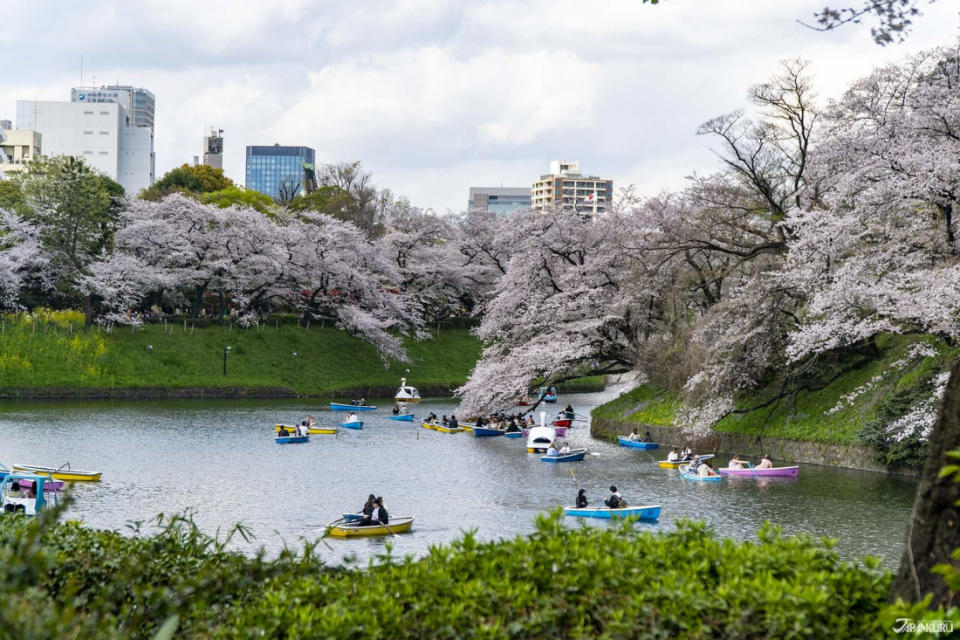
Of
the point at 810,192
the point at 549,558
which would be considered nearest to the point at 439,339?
the point at 810,192

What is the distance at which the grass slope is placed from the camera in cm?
5125

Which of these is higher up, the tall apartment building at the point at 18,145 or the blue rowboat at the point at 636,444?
the tall apartment building at the point at 18,145

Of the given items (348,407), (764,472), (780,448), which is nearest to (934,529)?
(764,472)

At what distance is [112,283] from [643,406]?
33.7 meters

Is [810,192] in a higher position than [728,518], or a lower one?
higher

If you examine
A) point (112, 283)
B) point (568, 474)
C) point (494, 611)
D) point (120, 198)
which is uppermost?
point (120, 198)

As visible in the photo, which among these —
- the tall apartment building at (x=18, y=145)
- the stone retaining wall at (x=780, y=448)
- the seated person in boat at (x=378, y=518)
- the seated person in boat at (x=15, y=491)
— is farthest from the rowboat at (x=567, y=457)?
the tall apartment building at (x=18, y=145)

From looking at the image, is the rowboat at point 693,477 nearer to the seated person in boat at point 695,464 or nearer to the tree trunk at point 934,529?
the seated person in boat at point 695,464

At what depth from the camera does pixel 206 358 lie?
188ft

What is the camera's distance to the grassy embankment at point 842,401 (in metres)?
28.4

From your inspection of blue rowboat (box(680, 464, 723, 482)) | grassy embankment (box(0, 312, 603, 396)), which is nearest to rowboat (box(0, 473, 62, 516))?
blue rowboat (box(680, 464, 723, 482))

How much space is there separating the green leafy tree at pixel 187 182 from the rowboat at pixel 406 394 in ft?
92.9

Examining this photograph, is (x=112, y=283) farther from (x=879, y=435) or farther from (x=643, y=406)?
(x=879, y=435)

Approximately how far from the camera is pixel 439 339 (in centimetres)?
7031
